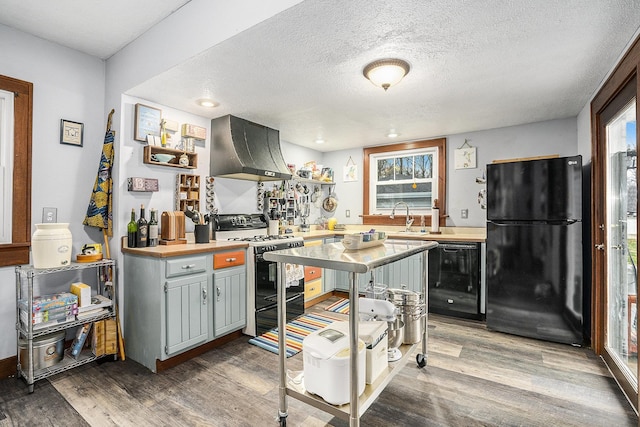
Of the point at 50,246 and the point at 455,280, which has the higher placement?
the point at 50,246

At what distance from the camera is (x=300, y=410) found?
6.37ft

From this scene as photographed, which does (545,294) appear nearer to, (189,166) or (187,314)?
(187,314)

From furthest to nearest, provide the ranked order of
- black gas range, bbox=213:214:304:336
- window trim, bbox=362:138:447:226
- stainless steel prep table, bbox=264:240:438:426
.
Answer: window trim, bbox=362:138:447:226, black gas range, bbox=213:214:304:336, stainless steel prep table, bbox=264:240:438:426

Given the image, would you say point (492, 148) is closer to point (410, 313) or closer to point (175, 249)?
point (410, 313)

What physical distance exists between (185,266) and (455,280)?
2.77 metres

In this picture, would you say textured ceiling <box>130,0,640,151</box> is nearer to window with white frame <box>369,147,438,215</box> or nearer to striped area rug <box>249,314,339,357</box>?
window with white frame <box>369,147,438,215</box>

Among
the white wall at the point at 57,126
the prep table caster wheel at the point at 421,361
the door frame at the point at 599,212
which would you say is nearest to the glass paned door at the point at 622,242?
the door frame at the point at 599,212

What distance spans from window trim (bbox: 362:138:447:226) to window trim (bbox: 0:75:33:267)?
3817mm

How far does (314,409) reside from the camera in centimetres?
196

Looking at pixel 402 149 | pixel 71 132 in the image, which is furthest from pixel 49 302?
pixel 402 149

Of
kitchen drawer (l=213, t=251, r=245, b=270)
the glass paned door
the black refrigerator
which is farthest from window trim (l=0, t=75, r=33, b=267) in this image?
the glass paned door

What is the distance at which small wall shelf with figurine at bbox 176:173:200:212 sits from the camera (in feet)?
10.3

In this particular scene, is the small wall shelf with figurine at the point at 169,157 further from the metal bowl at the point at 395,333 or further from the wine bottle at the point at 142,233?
the metal bowl at the point at 395,333

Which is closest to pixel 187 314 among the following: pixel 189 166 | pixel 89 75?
pixel 189 166
